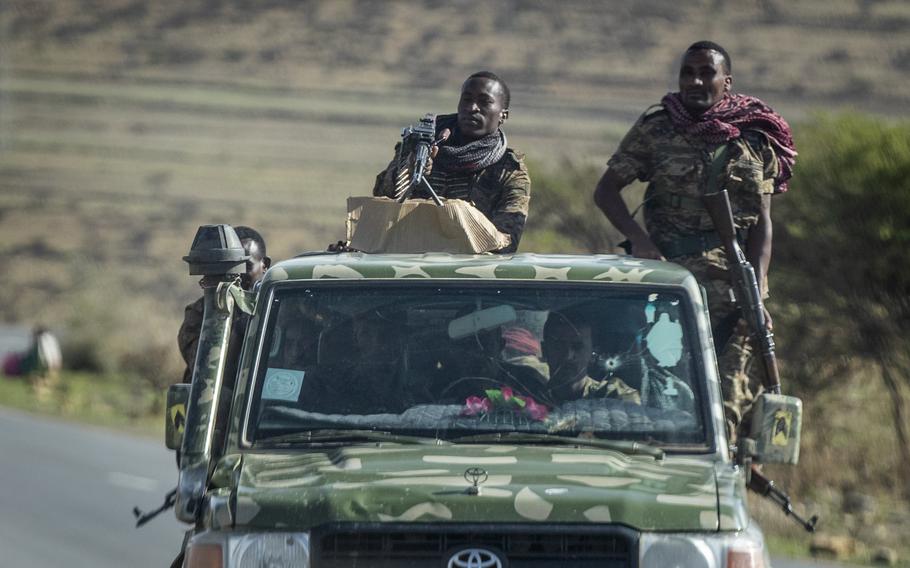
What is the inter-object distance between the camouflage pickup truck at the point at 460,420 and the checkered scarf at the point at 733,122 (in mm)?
1451

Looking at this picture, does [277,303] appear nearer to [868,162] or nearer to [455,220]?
[455,220]

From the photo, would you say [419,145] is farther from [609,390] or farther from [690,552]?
[690,552]

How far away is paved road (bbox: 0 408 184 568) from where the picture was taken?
13031mm

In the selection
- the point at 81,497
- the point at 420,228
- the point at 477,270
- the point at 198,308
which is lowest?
the point at 81,497

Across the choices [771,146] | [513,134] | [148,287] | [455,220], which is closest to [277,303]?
[455,220]

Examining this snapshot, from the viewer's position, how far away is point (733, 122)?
7328 mm

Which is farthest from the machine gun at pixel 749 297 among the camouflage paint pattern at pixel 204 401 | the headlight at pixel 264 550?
the headlight at pixel 264 550

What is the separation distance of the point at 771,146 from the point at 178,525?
29.2ft

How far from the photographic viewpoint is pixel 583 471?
481 centimetres

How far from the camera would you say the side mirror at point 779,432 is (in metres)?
5.25

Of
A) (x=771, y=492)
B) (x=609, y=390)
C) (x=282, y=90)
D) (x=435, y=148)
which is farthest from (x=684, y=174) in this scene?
(x=282, y=90)

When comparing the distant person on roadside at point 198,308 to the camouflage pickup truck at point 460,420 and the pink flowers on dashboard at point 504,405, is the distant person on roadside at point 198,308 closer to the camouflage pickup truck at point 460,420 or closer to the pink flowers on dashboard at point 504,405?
the camouflage pickup truck at point 460,420

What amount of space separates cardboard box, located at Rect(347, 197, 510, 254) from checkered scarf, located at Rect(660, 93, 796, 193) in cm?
113

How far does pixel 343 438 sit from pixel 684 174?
266cm
